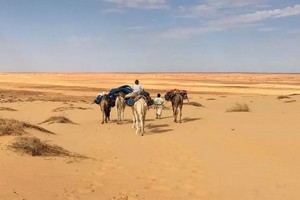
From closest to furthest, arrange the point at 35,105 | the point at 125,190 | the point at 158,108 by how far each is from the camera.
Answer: the point at 125,190 < the point at 158,108 < the point at 35,105

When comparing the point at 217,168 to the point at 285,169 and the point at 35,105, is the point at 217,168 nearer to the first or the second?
the point at 285,169

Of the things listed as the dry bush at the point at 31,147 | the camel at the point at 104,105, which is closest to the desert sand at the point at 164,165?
the dry bush at the point at 31,147

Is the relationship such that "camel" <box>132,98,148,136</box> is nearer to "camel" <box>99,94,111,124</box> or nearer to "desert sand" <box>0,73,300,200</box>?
"desert sand" <box>0,73,300,200</box>

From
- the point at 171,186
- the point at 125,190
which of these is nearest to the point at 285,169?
the point at 171,186

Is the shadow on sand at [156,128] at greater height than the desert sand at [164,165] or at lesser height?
lesser

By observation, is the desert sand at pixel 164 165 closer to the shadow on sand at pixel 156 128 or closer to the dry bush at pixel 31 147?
the shadow on sand at pixel 156 128

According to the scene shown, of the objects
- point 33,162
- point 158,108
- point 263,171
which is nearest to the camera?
point 33,162

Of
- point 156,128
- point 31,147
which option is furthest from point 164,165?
point 156,128

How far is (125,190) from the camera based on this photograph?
29.9 ft

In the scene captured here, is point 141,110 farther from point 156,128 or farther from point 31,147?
point 31,147

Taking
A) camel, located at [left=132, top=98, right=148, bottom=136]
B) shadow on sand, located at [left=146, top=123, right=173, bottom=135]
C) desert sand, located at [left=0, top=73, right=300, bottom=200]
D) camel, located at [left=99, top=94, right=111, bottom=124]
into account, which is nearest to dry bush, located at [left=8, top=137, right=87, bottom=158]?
desert sand, located at [left=0, top=73, right=300, bottom=200]

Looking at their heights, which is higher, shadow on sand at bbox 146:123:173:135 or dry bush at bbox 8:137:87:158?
dry bush at bbox 8:137:87:158

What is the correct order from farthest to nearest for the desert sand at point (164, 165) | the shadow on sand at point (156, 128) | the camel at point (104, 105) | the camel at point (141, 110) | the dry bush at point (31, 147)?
the camel at point (104, 105) < the shadow on sand at point (156, 128) < the camel at point (141, 110) < the dry bush at point (31, 147) < the desert sand at point (164, 165)

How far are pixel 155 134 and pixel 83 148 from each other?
16.7ft
